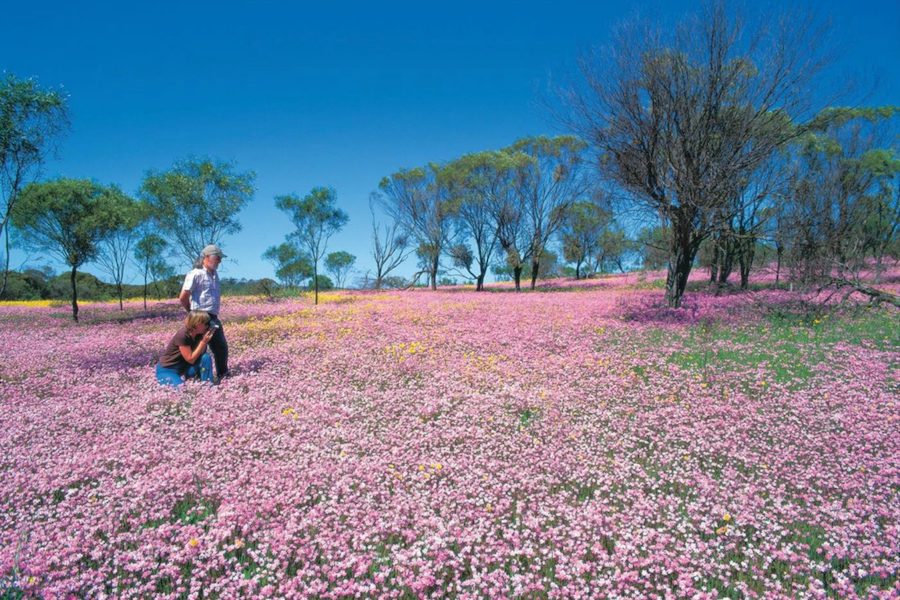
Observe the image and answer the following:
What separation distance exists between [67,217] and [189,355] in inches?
813

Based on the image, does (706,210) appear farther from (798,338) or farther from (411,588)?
(411,588)

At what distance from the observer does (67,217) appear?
22.9 meters

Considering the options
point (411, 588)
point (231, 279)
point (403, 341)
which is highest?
point (231, 279)

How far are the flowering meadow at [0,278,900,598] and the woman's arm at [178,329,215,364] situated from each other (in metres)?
0.78

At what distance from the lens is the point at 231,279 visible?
48.5 meters

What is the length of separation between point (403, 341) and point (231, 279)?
4216cm

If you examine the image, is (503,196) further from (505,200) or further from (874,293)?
(874,293)

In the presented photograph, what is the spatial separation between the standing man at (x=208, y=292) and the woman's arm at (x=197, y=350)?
0.15m

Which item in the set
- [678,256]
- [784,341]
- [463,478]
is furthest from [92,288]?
[784,341]

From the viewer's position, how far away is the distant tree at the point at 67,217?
22125 mm

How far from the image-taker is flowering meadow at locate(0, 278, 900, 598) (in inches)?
138

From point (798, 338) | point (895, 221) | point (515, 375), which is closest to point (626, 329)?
point (798, 338)

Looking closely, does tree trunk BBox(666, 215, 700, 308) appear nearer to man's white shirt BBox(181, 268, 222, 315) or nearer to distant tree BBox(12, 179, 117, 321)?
man's white shirt BBox(181, 268, 222, 315)

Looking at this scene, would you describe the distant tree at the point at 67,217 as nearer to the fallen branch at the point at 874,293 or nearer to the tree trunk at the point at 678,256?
the tree trunk at the point at 678,256
